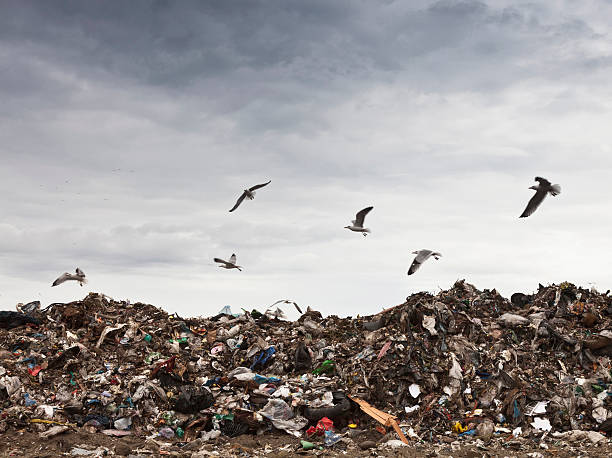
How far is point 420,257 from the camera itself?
9734mm

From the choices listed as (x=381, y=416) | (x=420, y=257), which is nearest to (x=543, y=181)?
(x=420, y=257)

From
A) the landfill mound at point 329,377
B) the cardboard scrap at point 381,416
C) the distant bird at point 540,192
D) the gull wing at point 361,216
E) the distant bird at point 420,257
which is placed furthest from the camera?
the gull wing at point 361,216

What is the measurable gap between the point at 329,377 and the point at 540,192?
5.47 m

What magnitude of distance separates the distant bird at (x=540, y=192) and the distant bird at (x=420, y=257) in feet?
6.86

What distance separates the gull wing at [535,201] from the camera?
34.5 ft

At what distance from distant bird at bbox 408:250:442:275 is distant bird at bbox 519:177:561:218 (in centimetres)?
209

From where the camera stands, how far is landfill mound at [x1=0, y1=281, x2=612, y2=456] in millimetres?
7441

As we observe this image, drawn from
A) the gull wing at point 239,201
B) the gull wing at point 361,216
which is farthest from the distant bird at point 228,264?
the gull wing at point 361,216

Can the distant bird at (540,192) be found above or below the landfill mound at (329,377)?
above

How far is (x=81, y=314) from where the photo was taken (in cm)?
1071

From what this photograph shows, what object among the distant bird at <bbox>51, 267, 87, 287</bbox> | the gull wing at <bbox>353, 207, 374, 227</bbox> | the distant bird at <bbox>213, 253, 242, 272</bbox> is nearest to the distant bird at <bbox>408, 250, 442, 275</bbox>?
the gull wing at <bbox>353, 207, 374, 227</bbox>

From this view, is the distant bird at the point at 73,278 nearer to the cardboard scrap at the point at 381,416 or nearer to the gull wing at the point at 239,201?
the gull wing at the point at 239,201

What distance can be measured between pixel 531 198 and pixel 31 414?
30.5ft

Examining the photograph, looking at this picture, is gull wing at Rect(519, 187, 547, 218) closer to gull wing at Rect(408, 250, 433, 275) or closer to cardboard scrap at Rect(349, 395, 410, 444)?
gull wing at Rect(408, 250, 433, 275)
